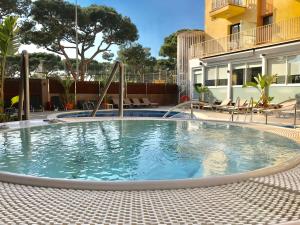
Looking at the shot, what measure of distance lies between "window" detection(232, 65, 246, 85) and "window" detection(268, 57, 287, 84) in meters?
1.98

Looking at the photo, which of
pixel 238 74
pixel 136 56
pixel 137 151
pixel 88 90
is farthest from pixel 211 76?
pixel 136 56

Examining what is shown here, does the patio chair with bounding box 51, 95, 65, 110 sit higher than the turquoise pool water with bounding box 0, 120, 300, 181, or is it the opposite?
the patio chair with bounding box 51, 95, 65, 110

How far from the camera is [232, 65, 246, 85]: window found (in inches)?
686

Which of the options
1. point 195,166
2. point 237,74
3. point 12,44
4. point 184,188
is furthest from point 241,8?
point 184,188

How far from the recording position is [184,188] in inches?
123

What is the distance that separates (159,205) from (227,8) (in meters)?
18.5

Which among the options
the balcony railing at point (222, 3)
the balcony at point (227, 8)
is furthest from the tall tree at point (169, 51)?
the balcony at point (227, 8)

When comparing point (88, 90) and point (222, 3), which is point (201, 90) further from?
point (88, 90)

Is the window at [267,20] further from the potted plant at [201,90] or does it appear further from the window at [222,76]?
the potted plant at [201,90]

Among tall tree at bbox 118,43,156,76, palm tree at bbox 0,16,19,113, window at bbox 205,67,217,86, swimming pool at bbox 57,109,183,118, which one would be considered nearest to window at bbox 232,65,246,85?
window at bbox 205,67,217,86

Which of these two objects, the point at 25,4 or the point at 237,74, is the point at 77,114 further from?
the point at 25,4

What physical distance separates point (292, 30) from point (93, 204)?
51.1 feet

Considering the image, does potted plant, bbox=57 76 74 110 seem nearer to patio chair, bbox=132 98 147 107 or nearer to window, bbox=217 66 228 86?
patio chair, bbox=132 98 147 107

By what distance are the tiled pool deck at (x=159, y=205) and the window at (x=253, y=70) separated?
14128mm
